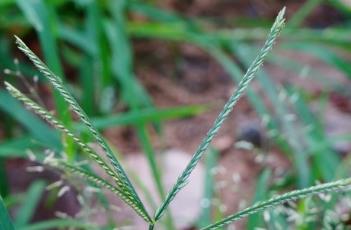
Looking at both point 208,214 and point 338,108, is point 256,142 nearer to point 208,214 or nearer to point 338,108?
point 338,108

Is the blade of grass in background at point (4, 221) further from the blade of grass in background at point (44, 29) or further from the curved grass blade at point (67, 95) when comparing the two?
the blade of grass in background at point (44, 29)

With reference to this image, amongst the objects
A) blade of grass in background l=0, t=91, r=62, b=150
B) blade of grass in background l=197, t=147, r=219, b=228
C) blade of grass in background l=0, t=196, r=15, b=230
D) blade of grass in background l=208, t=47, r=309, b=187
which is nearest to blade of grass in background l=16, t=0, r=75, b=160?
blade of grass in background l=0, t=91, r=62, b=150

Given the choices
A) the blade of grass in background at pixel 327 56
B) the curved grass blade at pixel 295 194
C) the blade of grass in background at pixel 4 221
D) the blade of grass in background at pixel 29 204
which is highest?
the blade of grass in background at pixel 327 56

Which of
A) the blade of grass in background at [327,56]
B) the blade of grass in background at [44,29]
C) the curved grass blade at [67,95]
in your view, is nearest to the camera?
the curved grass blade at [67,95]

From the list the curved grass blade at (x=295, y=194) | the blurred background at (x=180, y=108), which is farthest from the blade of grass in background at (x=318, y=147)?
the curved grass blade at (x=295, y=194)

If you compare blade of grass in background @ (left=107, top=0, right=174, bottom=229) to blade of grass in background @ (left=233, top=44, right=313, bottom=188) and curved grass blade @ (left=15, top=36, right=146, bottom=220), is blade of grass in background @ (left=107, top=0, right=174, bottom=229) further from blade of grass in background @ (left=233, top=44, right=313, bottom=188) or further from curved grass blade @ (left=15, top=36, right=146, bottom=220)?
curved grass blade @ (left=15, top=36, right=146, bottom=220)

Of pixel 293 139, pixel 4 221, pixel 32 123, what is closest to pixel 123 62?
pixel 32 123

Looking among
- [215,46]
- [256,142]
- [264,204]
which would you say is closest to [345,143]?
[256,142]

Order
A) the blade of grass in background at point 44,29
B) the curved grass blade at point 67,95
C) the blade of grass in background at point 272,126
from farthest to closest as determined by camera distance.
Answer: the blade of grass in background at point 272,126 → the blade of grass in background at point 44,29 → the curved grass blade at point 67,95

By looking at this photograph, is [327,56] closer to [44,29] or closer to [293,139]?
[293,139]

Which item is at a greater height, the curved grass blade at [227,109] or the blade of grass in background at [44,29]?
the blade of grass in background at [44,29]
